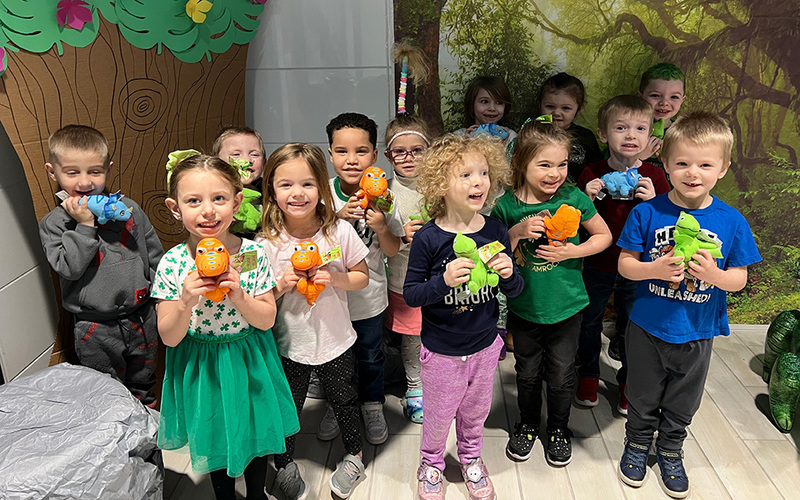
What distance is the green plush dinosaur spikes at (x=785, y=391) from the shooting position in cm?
245

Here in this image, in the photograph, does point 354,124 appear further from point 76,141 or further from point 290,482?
point 290,482

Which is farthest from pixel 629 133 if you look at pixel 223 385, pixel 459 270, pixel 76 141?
pixel 76 141

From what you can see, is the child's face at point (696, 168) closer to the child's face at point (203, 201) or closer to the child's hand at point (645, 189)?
the child's hand at point (645, 189)

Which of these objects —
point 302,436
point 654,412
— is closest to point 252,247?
point 302,436

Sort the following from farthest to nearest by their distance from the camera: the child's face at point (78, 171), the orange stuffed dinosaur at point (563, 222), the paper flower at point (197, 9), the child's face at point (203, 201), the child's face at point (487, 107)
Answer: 1. the child's face at point (487, 107)
2. the paper flower at point (197, 9)
3. the child's face at point (78, 171)
4. the orange stuffed dinosaur at point (563, 222)
5. the child's face at point (203, 201)

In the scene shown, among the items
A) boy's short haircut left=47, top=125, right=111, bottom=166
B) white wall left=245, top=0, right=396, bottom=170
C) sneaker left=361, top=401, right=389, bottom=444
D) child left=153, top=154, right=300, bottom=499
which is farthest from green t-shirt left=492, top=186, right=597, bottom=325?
boy's short haircut left=47, top=125, right=111, bottom=166

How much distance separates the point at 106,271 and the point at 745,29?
3068 mm

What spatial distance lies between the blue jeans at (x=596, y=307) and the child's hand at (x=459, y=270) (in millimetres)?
937

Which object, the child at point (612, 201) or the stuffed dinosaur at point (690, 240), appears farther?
the child at point (612, 201)

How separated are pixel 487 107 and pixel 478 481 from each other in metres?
1.67

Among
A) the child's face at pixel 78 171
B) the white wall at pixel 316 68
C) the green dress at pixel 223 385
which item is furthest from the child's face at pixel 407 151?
the child's face at pixel 78 171

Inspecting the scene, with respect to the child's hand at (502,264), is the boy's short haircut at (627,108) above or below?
above

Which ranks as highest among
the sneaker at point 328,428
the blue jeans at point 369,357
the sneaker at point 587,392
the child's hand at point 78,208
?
the child's hand at point 78,208

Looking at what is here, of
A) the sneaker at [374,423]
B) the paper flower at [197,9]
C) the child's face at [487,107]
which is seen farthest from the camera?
the child's face at [487,107]
